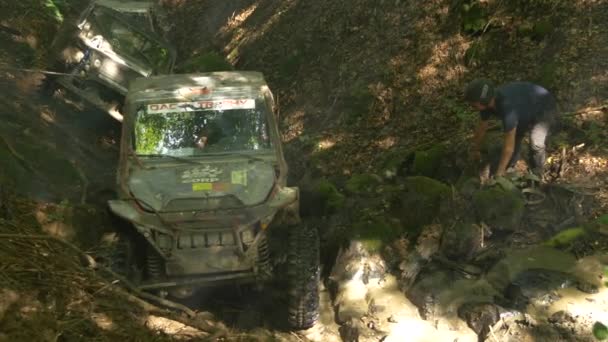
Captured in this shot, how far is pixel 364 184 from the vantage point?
7012mm

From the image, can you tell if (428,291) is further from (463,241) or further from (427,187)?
(427,187)

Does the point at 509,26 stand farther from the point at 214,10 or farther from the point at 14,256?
the point at 214,10

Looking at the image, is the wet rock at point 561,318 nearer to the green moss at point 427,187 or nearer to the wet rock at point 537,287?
the wet rock at point 537,287

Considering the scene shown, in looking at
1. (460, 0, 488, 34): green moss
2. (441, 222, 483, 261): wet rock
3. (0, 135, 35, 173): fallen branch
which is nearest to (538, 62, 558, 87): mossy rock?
(460, 0, 488, 34): green moss

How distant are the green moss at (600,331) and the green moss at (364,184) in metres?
2.85

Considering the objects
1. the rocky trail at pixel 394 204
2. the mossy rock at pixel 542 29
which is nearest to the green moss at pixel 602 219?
the rocky trail at pixel 394 204

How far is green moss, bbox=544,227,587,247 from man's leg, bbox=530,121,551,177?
824 millimetres

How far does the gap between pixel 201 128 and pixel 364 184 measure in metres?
2.23

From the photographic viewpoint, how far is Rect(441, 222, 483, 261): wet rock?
18.4 feet

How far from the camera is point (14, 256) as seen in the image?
156 inches

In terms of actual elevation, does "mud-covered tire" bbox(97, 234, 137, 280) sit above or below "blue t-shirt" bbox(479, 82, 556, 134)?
below

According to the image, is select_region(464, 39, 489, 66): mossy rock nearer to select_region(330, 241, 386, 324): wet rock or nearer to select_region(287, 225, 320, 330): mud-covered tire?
select_region(330, 241, 386, 324): wet rock

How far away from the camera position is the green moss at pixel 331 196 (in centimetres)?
673

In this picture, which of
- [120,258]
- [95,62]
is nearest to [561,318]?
[120,258]
